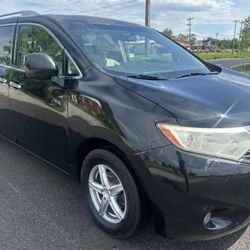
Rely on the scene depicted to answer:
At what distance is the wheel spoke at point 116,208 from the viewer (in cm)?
281

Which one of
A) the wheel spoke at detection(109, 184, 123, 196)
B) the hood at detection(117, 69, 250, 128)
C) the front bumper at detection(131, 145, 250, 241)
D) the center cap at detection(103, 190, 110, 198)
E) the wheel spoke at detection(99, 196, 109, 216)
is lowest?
the wheel spoke at detection(99, 196, 109, 216)

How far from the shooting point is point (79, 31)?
3377mm

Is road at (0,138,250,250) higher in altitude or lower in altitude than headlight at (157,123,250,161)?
lower

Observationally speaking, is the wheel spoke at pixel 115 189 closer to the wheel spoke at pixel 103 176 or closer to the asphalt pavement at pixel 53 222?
the wheel spoke at pixel 103 176

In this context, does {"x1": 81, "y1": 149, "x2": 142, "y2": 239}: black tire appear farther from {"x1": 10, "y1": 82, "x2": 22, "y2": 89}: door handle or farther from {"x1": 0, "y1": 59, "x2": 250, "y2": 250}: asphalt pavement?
{"x1": 10, "y1": 82, "x2": 22, "y2": 89}: door handle

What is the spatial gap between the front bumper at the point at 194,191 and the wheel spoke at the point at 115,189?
1.19ft

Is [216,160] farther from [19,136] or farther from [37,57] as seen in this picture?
[19,136]

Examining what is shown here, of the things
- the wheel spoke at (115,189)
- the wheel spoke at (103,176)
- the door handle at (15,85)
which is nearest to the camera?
the wheel spoke at (115,189)

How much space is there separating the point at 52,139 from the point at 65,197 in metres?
0.62

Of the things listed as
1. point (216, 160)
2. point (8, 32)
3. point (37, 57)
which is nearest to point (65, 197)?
point (37, 57)

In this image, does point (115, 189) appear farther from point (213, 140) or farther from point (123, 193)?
point (213, 140)

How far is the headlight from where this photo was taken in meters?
2.28

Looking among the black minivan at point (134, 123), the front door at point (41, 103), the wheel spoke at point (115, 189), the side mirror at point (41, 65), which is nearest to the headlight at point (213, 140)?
the black minivan at point (134, 123)

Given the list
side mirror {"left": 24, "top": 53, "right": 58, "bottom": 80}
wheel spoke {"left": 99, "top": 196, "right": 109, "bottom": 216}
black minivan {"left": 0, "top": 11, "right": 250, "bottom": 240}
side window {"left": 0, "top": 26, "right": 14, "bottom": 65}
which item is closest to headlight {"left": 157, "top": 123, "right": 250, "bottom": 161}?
black minivan {"left": 0, "top": 11, "right": 250, "bottom": 240}
